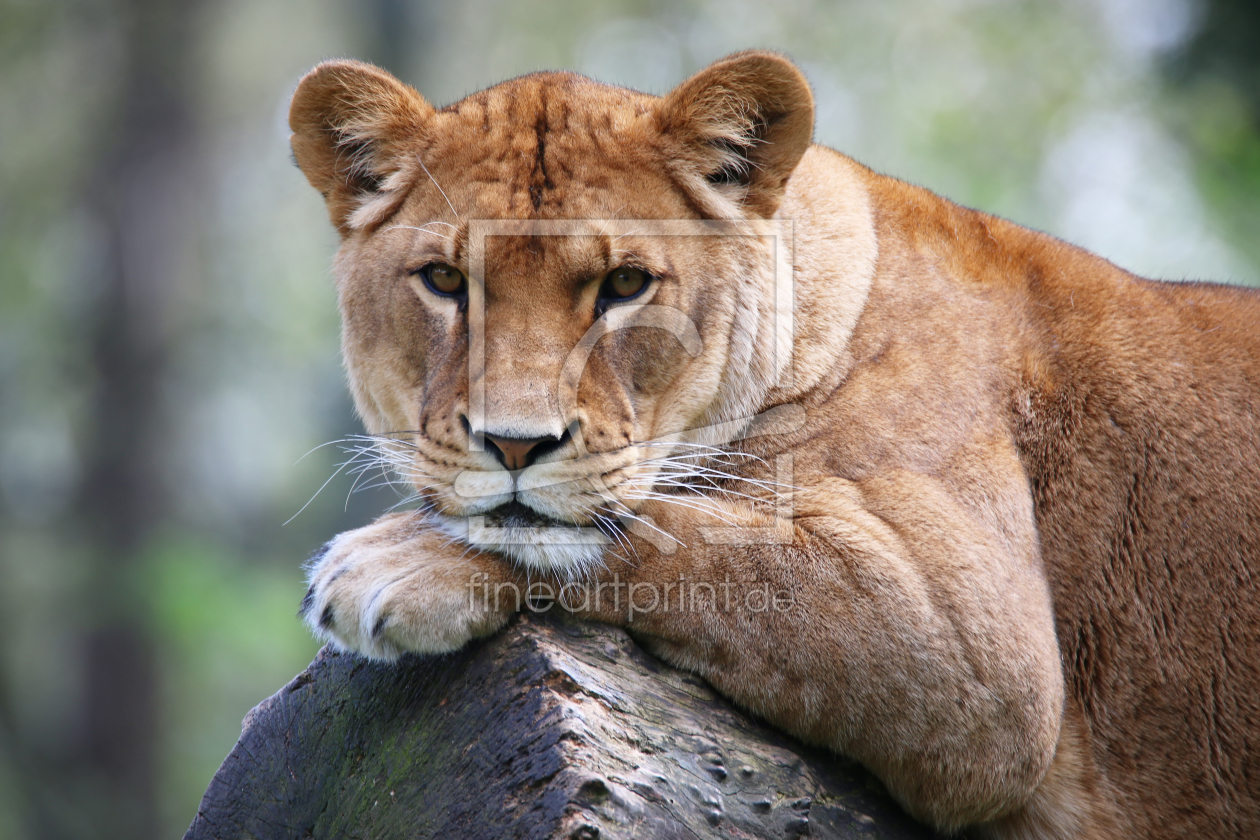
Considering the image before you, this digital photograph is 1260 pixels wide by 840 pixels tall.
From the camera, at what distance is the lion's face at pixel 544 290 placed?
3.21 metres

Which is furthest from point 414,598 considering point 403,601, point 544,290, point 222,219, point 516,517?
point 222,219

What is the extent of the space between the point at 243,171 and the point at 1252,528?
22.1m

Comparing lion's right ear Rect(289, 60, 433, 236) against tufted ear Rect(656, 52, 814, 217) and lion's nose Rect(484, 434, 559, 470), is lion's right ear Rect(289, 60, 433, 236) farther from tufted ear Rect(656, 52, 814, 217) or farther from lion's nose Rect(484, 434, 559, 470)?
lion's nose Rect(484, 434, 559, 470)

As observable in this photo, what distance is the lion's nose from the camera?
3.10 m

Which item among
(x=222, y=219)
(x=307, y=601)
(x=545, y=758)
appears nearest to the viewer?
(x=545, y=758)

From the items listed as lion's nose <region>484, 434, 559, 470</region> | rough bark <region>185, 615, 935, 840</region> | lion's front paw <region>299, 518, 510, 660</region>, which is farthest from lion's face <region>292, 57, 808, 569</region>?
rough bark <region>185, 615, 935, 840</region>

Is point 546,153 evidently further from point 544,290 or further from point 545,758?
point 545,758

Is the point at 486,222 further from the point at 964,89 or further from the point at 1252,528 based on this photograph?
the point at 964,89

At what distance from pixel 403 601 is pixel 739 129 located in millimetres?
2076

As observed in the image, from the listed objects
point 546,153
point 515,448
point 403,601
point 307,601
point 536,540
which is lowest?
point 307,601

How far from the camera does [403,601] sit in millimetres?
3074

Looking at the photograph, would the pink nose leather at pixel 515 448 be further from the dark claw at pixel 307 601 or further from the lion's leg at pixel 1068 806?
the lion's leg at pixel 1068 806

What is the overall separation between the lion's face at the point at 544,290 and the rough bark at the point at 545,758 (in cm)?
39

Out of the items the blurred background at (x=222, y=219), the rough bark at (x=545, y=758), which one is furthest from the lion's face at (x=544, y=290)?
the blurred background at (x=222, y=219)
